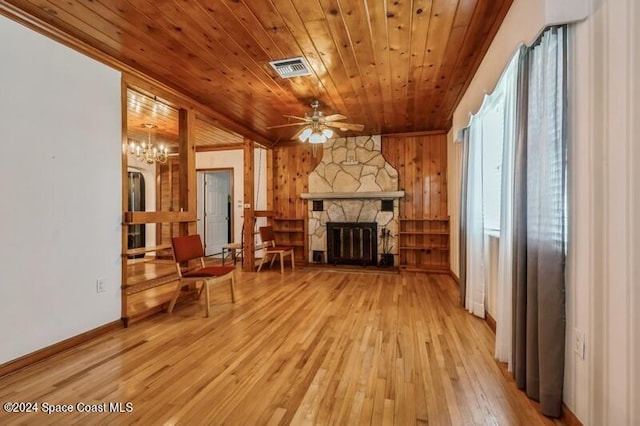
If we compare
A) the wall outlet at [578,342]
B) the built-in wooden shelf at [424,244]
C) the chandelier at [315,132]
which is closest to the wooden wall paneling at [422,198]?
the built-in wooden shelf at [424,244]

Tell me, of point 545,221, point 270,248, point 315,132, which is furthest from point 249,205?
point 545,221

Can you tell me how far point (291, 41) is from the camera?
97.3 inches

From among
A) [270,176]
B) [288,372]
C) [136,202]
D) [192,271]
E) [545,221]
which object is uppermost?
[270,176]

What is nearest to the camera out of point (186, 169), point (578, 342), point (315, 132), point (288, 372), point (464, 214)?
point (578, 342)

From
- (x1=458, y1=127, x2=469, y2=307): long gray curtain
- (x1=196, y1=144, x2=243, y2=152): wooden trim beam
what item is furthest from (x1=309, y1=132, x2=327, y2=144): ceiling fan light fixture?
(x1=196, y1=144, x2=243, y2=152): wooden trim beam

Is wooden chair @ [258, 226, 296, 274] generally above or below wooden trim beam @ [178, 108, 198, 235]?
below

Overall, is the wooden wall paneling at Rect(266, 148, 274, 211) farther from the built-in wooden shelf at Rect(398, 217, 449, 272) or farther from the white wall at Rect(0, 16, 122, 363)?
the white wall at Rect(0, 16, 122, 363)

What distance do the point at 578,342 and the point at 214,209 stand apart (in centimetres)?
705

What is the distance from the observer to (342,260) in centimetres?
567

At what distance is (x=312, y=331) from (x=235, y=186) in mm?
4496

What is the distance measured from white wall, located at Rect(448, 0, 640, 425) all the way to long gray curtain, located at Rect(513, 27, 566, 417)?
5cm

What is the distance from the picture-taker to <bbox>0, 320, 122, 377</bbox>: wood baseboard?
6.52 ft

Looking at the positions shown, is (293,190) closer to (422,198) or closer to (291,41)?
(422,198)

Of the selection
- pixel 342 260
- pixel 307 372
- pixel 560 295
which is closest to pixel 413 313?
pixel 307 372
